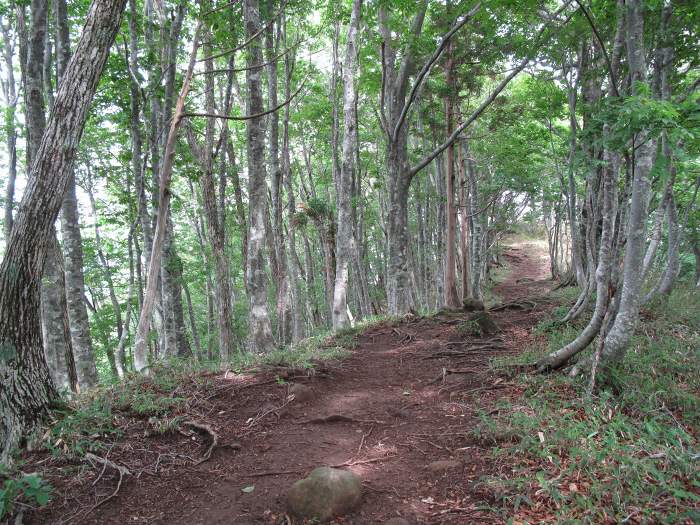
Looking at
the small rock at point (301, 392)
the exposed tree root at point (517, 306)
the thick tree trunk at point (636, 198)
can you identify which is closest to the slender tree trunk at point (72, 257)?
the small rock at point (301, 392)

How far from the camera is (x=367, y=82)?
1106 cm

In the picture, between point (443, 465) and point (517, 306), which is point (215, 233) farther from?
point (443, 465)

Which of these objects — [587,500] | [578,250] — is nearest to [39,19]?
[587,500]

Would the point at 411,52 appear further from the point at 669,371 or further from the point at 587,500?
the point at 587,500

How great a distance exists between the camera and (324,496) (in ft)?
10.1

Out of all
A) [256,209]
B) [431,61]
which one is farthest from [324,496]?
[431,61]

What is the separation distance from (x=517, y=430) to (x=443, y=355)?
3.15 meters

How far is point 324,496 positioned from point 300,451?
1041mm

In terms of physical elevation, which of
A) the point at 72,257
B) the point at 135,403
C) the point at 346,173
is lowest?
the point at 135,403

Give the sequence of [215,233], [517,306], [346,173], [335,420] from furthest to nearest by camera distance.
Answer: [517,306], [215,233], [346,173], [335,420]

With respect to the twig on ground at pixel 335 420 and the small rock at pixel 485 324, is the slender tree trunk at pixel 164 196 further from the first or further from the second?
the small rock at pixel 485 324

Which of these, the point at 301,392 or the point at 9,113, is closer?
the point at 301,392

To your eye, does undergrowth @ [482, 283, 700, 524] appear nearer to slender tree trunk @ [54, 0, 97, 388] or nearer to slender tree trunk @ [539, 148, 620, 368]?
slender tree trunk @ [539, 148, 620, 368]

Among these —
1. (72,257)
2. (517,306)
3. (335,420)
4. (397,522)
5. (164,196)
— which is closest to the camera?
(397,522)
